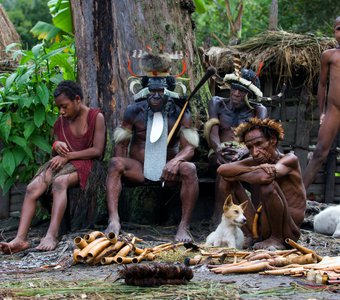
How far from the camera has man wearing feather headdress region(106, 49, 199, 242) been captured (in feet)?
25.8

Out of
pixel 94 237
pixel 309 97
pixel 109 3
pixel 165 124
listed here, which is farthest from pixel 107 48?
pixel 309 97

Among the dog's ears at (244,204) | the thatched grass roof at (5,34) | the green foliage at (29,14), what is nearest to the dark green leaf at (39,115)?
the dog's ears at (244,204)

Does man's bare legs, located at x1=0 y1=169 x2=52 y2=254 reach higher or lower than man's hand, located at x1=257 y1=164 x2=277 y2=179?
lower

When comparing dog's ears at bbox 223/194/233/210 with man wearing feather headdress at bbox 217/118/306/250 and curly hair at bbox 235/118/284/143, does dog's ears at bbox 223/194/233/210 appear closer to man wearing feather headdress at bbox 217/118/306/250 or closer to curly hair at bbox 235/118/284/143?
man wearing feather headdress at bbox 217/118/306/250

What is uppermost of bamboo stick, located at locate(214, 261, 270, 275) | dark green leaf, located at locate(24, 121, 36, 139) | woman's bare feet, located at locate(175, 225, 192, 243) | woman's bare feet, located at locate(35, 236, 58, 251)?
dark green leaf, located at locate(24, 121, 36, 139)

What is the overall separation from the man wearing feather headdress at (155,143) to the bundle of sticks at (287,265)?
170cm

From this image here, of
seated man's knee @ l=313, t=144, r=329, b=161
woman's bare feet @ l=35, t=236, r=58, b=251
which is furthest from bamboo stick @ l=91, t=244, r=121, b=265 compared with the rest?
seated man's knee @ l=313, t=144, r=329, b=161

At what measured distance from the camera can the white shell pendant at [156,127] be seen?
26.5ft

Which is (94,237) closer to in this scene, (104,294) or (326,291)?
(104,294)

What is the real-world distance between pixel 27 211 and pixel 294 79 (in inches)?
247

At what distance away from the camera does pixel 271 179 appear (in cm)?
680

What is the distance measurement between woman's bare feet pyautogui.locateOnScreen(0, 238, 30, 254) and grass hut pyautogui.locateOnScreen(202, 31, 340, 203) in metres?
5.50

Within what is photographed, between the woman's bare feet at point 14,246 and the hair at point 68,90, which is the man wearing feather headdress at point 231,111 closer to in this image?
the hair at point 68,90

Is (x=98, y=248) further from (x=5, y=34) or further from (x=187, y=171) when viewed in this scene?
(x=5, y=34)
